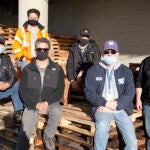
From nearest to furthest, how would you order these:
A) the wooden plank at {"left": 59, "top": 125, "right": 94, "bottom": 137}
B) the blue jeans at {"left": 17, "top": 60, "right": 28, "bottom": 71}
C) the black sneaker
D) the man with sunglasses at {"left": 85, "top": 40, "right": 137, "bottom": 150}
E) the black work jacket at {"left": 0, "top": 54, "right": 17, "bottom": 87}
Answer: the man with sunglasses at {"left": 85, "top": 40, "right": 137, "bottom": 150}, the wooden plank at {"left": 59, "top": 125, "right": 94, "bottom": 137}, the black sneaker, the black work jacket at {"left": 0, "top": 54, "right": 17, "bottom": 87}, the blue jeans at {"left": 17, "top": 60, "right": 28, "bottom": 71}

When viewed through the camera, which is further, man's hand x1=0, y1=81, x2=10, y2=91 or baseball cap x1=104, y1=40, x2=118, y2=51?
man's hand x1=0, y1=81, x2=10, y2=91

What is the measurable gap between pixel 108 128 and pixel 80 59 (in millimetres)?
1935

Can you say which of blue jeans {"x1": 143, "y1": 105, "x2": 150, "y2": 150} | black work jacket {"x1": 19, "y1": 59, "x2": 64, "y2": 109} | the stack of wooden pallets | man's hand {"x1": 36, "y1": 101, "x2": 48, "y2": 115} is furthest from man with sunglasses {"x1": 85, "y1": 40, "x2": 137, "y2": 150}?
the stack of wooden pallets

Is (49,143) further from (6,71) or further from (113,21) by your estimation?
(113,21)

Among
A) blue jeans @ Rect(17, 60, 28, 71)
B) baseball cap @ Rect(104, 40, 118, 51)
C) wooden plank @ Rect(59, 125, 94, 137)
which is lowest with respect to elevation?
wooden plank @ Rect(59, 125, 94, 137)

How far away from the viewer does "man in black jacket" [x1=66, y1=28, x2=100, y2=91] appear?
580 cm

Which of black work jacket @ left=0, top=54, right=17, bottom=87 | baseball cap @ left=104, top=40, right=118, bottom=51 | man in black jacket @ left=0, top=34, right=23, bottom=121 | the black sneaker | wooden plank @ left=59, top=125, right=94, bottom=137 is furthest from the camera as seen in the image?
black work jacket @ left=0, top=54, right=17, bottom=87

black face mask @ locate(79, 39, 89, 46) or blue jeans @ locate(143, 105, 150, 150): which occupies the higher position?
black face mask @ locate(79, 39, 89, 46)

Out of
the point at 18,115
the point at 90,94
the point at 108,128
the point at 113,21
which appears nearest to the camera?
the point at 108,128

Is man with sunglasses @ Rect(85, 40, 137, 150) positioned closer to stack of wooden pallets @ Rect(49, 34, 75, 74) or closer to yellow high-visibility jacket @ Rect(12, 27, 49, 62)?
yellow high-visibility jacket @ Rect(12, 27, 49, 62)

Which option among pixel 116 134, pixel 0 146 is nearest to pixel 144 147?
pixel 116 134

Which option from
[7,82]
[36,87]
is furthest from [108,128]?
[7,82]

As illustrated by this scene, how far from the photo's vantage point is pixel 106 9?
10922 millimetres

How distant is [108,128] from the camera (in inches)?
171
